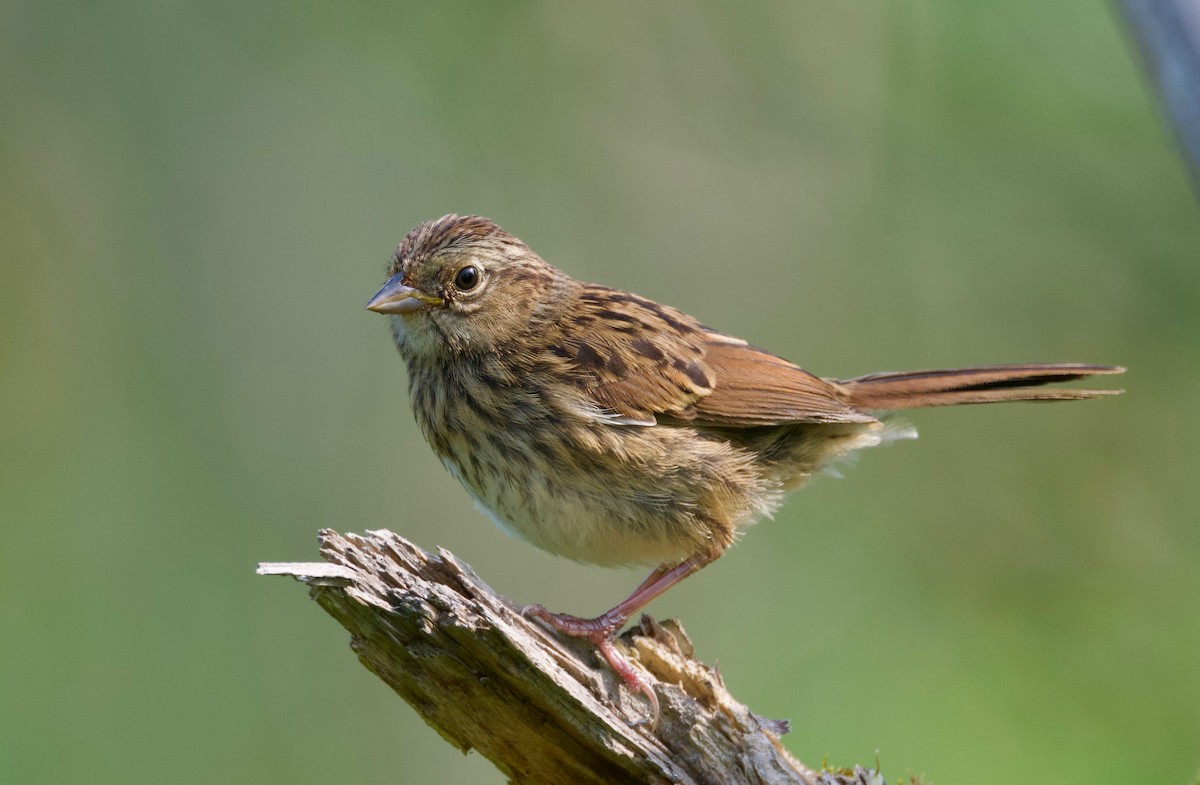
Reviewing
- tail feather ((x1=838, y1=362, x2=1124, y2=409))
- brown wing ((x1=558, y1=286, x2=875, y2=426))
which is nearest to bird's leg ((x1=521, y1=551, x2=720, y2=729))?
brown wing ((x1=558, y1=286, x2=875, y2=426))

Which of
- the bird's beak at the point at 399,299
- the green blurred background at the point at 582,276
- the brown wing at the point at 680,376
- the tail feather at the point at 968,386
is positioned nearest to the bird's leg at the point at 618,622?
the brown wing at the point at 680,376

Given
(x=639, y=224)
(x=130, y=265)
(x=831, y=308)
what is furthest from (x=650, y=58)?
(x=130, y=265)

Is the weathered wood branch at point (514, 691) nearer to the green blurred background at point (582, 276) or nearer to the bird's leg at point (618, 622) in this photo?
the bird's leg at point (618, 622)

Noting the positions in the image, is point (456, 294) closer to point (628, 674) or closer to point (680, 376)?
point (680, 376)

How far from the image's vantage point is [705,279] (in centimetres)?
798

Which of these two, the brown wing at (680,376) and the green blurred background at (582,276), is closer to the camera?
the brown wing at (680,376)

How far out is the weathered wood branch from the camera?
3090mm

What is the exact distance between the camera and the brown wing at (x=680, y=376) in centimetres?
416

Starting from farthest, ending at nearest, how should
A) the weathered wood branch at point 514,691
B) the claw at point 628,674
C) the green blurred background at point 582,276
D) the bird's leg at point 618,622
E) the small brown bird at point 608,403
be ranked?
the green blurred background at point 582,276, the small brown bird at point 608,403, the bird's leg at point 618,622, the claw at point 628,674, the weathered wood branch at point 514,691

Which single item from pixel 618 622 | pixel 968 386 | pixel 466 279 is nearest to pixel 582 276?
pixel 466 279

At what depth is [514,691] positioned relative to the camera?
3.25m

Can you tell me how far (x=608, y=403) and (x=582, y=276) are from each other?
3800 millimetres

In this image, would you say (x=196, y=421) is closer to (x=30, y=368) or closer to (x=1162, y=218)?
(x=30, y=368)

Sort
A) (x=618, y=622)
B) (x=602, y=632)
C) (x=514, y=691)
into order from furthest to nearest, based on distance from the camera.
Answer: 1. (x=618, y=622)
2. (x=602, y=632)
3. (x=514, y=691)
